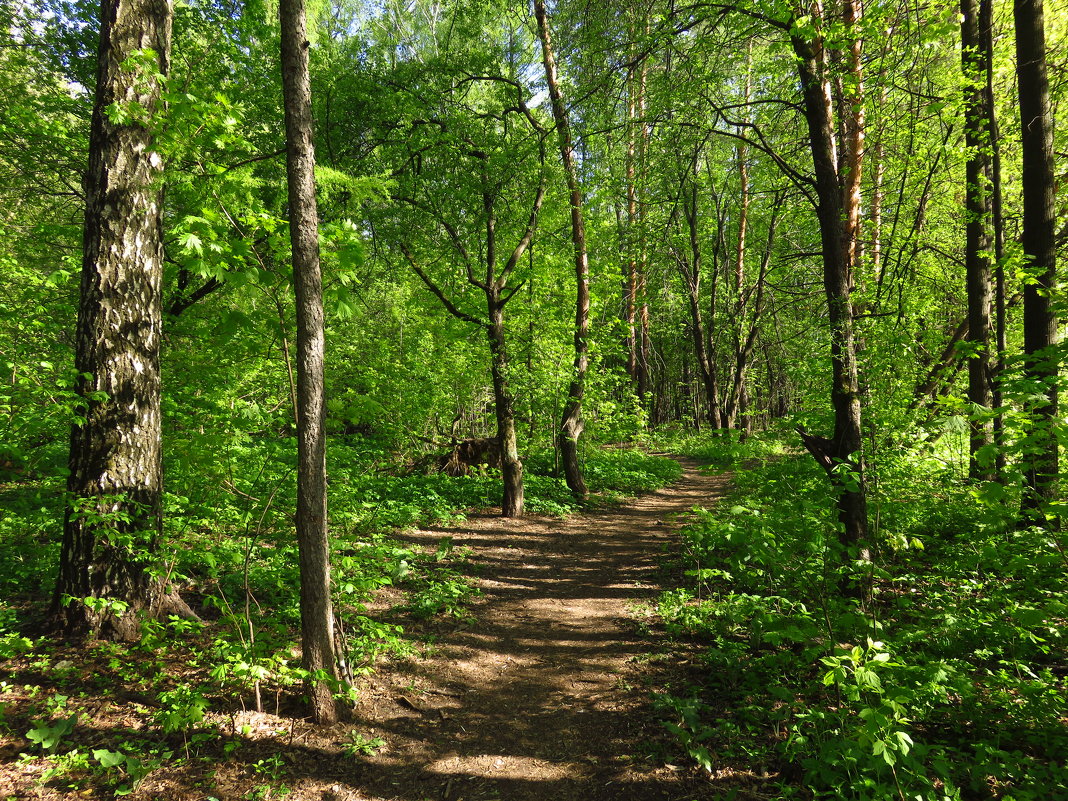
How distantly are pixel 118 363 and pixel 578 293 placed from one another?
807 cm

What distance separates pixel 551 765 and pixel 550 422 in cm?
798

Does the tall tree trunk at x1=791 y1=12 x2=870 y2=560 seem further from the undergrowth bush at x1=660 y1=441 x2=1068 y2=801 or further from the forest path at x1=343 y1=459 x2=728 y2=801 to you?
the forest path at x1=343 y1=459 x2=728 y2=801

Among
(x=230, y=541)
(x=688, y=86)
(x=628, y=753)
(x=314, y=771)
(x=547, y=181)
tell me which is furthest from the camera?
(x=547, y=181)

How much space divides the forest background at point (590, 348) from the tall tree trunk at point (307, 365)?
0.21m

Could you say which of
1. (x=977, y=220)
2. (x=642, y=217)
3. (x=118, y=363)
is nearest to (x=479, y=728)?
(x=118, y=363)

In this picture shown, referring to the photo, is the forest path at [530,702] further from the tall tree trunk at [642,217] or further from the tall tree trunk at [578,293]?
the tall tree trunk at [642,217]

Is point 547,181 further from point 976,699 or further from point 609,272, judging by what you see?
point 976,699

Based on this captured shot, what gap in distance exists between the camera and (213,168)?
350 centimetres

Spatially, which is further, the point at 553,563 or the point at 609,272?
the point at 609,272

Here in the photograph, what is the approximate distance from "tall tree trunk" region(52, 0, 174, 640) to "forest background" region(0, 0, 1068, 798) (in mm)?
155

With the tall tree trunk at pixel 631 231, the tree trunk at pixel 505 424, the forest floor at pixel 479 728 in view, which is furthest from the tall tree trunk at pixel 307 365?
the tree trunk at pixel 505 424

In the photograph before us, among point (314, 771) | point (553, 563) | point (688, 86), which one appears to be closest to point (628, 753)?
point (314, 771)

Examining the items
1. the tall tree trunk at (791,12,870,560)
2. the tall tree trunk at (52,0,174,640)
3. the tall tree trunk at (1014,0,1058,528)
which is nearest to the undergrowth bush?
the tall tree trunk at (791,12,870,560)

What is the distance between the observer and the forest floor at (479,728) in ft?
9.59
